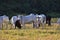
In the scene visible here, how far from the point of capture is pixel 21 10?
151ft

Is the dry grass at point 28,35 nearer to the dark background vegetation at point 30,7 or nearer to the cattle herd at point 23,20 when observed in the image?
the cattle herd at point 23,20

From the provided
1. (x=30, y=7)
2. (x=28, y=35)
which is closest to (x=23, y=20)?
(x=28, y=35)

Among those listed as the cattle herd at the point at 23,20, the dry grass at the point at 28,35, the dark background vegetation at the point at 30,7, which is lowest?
the dry grass at the point at 28,35

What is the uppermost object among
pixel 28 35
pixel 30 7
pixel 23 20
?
pixel 30 7

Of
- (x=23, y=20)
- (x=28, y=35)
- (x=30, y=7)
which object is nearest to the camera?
(x=28, y=35)

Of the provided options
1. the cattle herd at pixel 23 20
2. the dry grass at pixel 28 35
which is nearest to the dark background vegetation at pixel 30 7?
the cattle herd at pixel 23 20

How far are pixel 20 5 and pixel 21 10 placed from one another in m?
3.28

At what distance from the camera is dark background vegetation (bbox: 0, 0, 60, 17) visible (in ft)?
150

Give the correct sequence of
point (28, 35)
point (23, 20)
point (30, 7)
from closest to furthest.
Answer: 1. point (28, 35)
2. point (23, 20)
3. point (30, 7)

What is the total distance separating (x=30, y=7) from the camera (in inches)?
1891

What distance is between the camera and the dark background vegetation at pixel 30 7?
150 feet

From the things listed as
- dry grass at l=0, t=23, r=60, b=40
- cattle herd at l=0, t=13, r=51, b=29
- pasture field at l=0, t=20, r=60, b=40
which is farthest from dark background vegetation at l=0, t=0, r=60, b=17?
dry grass at l=0, t=23, r=60, b=40

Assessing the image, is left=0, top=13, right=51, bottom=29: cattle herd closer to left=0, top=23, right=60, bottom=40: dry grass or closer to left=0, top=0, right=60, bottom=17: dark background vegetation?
left=0, top=23, right=60, bottom=40: dry grass

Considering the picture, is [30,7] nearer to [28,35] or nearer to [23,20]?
[23,20]
